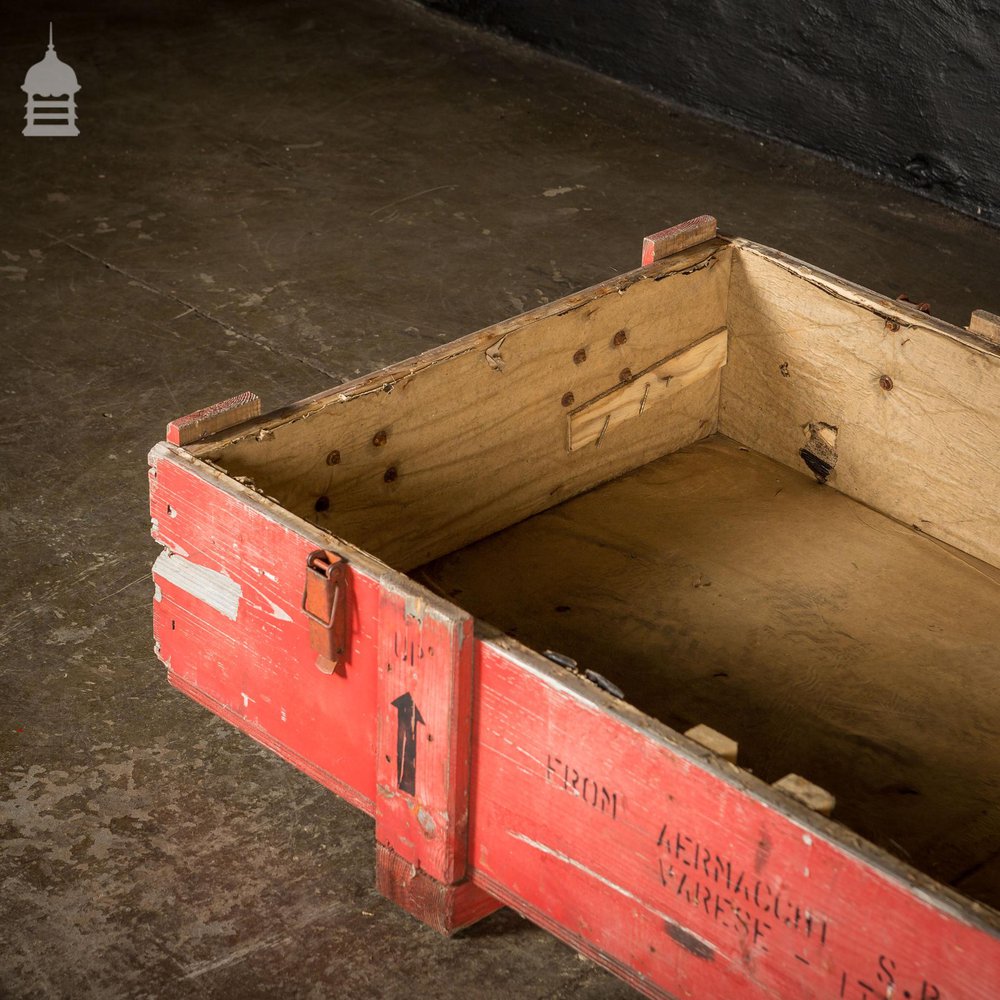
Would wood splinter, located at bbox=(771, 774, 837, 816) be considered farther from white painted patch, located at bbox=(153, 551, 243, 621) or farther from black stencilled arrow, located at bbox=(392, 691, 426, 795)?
white painted patch, located at bbox=(153, 551, 243, 621)

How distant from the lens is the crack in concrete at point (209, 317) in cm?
441

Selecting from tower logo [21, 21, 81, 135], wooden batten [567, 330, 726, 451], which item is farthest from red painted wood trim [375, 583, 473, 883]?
tower logo [21, 21, 81, 135]

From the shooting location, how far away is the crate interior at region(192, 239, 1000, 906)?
2623mm

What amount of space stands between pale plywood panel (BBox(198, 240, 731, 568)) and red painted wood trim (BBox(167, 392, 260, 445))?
40mm

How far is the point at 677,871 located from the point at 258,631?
29.9 inches

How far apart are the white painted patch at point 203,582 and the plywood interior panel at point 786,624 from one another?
553mm

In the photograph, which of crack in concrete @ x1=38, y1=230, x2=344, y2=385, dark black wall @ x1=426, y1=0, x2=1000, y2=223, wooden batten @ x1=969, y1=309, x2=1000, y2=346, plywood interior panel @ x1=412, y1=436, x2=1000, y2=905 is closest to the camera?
plywood interior panel @ x1=412, y1=436, x2=1000, y2=905

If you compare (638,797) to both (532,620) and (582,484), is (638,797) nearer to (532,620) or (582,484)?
(532,620)

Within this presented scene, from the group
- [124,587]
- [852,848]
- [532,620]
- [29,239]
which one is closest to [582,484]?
[532,620]

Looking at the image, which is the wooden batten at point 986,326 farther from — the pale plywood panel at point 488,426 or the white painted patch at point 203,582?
the white painted patch at point 203,582

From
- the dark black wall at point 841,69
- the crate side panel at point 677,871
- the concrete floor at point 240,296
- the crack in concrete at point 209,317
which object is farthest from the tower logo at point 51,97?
the crate side panel at point 677,871

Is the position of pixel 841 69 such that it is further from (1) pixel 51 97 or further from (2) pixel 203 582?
(2) pixel 203 582

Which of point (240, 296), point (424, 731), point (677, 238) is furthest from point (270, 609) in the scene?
point (240, 296)

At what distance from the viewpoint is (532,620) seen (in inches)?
113
